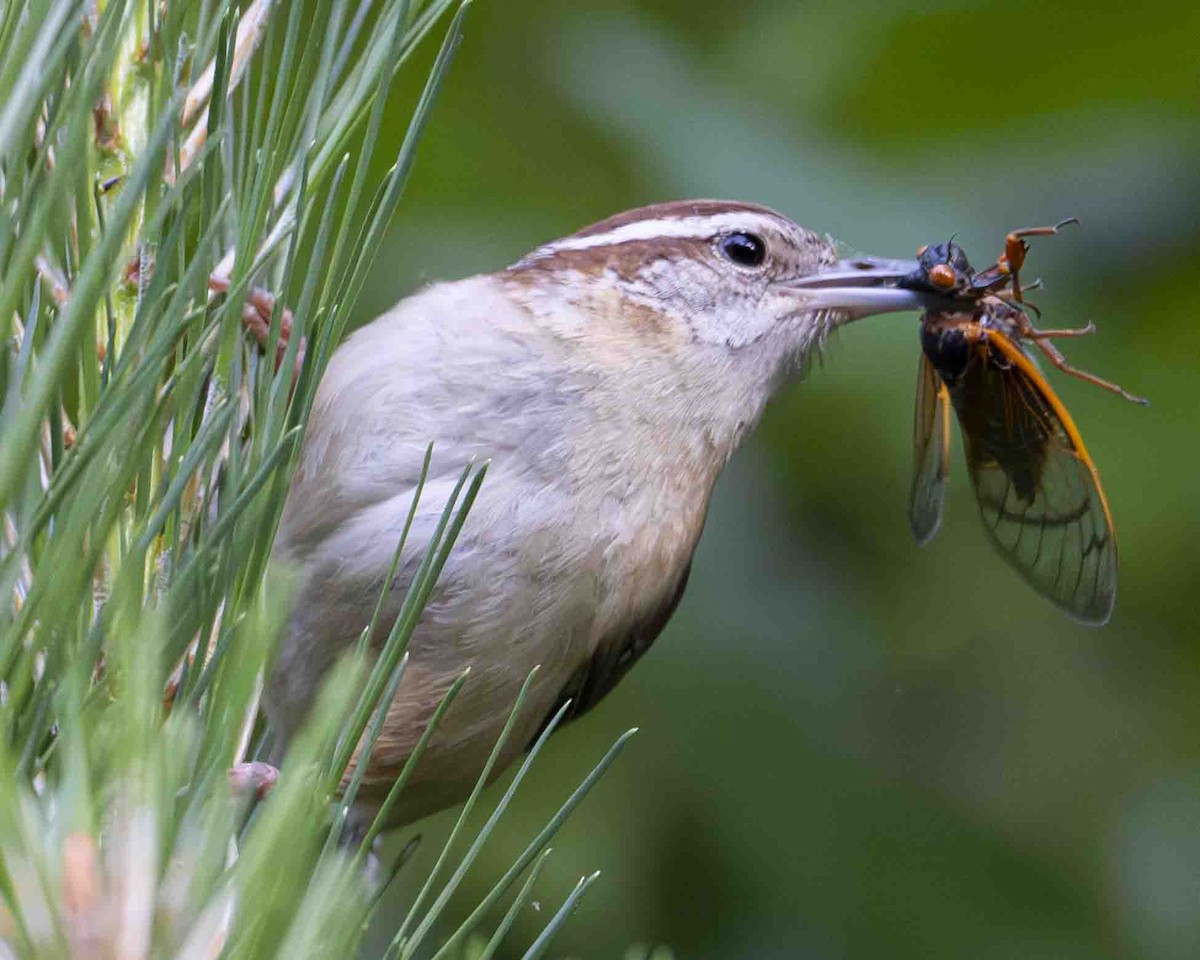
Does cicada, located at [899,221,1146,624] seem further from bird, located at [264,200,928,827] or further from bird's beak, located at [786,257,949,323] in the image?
bird, located at [264,200,928,827]

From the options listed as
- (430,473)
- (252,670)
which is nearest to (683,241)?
(430,473)

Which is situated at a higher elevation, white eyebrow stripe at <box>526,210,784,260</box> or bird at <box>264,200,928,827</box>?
white eyebrow stripe at <box>526,210,784,260</box>

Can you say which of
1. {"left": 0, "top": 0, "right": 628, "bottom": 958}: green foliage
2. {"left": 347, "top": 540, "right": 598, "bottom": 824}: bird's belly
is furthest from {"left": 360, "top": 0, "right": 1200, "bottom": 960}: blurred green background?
{"left": 0, "top": 0, "right": 628, "bottom": 958}: green foliage

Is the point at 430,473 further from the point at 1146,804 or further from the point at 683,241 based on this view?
the point at 1146,804

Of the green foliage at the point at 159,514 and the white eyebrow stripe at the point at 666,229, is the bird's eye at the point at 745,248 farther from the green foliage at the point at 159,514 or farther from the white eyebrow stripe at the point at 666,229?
the green foliage at the point at 159,514

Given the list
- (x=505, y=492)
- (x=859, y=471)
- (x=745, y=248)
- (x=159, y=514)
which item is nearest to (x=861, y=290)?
(x=745, y=248)

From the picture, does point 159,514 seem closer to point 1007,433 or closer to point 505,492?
point 505,492
